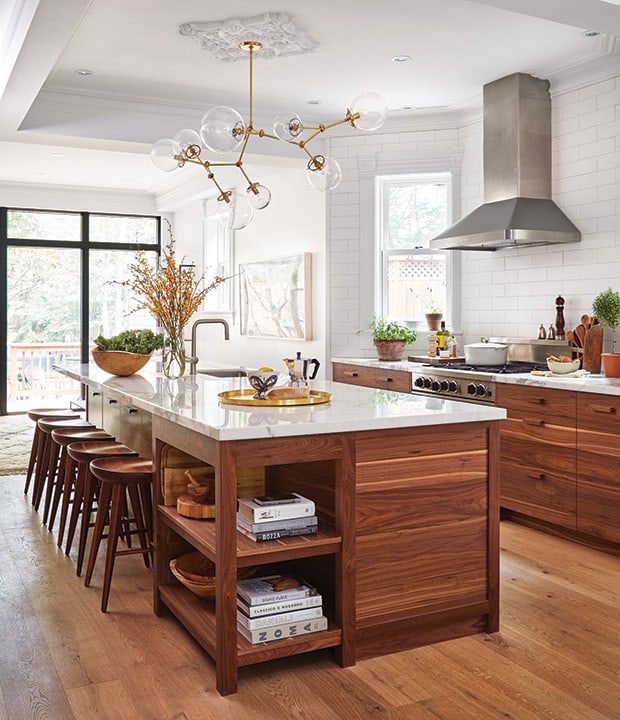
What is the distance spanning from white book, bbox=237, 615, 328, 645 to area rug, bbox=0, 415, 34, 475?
436cm

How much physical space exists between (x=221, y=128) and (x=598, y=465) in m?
2.64

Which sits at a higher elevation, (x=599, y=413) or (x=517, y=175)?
(x=517, y=175)

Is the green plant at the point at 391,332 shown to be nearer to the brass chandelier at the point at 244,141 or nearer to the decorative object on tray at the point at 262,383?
the brass chandelier at the point at 244,141

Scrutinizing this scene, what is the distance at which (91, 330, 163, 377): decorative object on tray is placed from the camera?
16.0 feet

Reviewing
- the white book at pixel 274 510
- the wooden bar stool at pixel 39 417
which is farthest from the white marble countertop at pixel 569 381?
the wooden bar stool at pixel 39 417

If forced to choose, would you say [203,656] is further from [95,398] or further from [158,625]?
[95,398]

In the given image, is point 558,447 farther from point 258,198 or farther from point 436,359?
point 258,198

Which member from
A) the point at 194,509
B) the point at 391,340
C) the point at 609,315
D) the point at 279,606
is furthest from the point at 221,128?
the point at 391,340

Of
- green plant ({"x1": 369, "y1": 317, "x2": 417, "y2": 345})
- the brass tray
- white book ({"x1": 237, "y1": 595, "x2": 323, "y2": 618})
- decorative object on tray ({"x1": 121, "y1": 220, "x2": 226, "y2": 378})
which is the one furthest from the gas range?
white book ({"x1": 237, "y1": 595, "x2": 323, "y2": 618})

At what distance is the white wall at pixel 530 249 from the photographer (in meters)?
5.00

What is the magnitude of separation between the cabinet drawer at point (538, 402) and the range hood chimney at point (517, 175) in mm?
1086

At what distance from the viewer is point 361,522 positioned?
2.84 meters

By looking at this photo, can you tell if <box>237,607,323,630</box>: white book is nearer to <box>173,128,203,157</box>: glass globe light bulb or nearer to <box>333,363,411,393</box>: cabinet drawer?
<box>173,128,203,157</box>: glass globe light bulb

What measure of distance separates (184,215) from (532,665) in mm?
8447
